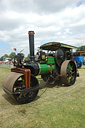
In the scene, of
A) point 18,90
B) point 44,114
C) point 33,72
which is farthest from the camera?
point 33,72

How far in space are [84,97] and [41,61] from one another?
2.28 meters

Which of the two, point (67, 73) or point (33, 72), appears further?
point (67, 73)

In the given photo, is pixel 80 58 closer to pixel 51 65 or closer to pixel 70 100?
pixel 51 65

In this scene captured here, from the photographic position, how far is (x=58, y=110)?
9.92 ft

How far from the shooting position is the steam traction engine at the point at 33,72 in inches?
138

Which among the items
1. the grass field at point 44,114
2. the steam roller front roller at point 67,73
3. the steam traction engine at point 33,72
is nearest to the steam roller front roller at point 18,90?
the steam traction engine at point 33,72

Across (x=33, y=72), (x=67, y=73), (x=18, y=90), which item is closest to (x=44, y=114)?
(x=18, y=90)

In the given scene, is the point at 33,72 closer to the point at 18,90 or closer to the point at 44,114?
the point at 18,90

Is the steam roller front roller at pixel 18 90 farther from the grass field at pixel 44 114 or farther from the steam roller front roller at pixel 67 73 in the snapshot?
the steam roller front roller at pixel 67 73

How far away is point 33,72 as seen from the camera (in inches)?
178

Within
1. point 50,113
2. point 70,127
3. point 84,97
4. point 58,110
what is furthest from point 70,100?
point 70,127

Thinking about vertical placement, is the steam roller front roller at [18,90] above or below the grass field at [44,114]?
above

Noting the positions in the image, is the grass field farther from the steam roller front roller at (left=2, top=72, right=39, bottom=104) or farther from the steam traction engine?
the steam traction engine

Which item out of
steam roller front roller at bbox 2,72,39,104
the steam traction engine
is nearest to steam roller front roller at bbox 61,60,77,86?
the steam traction engine
